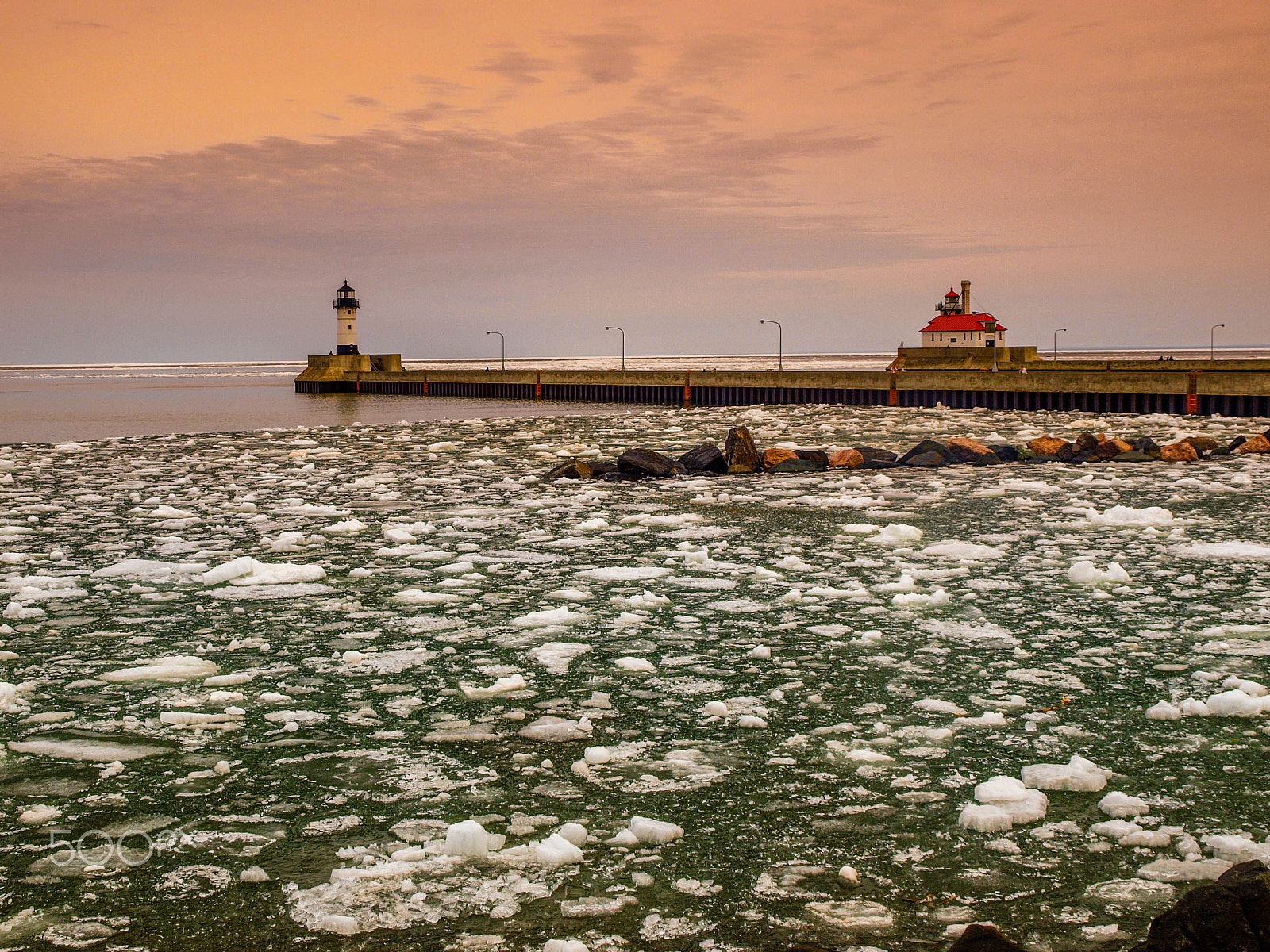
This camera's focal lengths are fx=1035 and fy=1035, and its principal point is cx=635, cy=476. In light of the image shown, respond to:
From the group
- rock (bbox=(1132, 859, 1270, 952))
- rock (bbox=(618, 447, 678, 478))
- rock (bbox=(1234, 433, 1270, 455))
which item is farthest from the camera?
rock (bbox=(1234, 433, 1270, 455))

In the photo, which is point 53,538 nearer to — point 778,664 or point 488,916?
point 778,664

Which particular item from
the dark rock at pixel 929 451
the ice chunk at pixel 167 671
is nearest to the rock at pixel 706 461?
the dark rock at pixel 929 451

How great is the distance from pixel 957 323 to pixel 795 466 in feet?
222

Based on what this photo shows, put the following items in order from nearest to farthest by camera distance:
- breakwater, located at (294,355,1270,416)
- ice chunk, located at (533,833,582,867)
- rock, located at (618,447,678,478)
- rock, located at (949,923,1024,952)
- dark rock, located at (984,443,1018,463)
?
rock, located at (949,923,1024,952) → ice chunk, located at (533,833,582,867) → rock, located at (618,447,678,478) → dark rock, located at (984,443,1018,463) → breakwater, located at (294,355,1270,416)

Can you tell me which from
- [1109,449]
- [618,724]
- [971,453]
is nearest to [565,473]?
[971,453]

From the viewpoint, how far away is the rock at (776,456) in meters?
20.7

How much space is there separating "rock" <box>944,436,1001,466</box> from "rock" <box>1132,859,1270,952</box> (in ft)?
61.1

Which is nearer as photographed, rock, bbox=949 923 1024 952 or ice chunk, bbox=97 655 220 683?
rock, bbox=949 923 1024 952

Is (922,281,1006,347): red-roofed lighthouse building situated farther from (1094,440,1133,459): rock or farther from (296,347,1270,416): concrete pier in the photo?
(1094,440,1133,459): rock

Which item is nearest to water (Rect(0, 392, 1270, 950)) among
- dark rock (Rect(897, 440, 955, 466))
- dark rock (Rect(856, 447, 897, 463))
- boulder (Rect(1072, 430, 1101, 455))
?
dark rock (Rect(856, 447, 897, 463))

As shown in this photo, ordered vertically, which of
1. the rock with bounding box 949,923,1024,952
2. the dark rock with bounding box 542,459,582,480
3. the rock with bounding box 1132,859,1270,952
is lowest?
the rock with bounding box 949,923,1024,952

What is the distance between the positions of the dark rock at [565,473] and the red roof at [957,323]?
68600mm

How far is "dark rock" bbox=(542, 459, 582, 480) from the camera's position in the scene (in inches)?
757

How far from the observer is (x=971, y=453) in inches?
842
